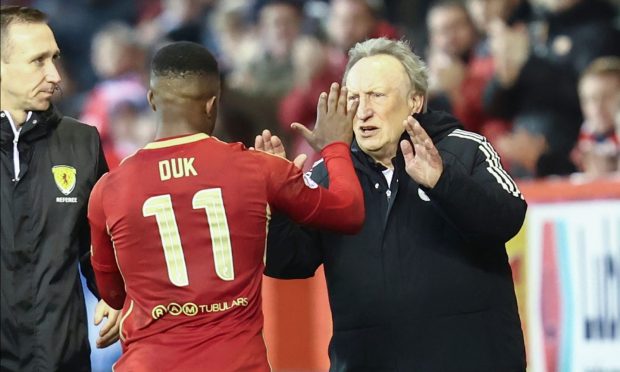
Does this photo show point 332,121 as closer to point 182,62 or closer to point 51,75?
point 182,62

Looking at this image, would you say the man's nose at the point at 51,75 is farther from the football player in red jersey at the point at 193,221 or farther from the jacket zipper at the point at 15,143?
the football player in red jersey at the point at 193,221

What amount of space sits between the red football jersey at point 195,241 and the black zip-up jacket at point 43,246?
40 centimetres

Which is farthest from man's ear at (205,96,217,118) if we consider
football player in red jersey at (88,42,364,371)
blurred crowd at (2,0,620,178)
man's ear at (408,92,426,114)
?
blurred crowd at (2,0,620,178)

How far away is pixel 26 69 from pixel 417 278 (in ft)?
5.72

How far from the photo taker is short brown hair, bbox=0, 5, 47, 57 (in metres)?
4.68

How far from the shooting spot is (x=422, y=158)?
15.2 ft

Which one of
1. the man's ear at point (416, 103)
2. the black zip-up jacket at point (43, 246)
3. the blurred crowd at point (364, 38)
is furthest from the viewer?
the blurred crowd at point (364, 38)

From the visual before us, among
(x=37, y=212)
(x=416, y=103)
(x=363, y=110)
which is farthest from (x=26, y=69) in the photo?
(x=416, y=103)

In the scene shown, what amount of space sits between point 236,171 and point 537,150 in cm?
520

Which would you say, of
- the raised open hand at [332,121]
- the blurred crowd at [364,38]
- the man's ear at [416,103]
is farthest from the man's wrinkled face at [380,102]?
the blurred crowd at [364,38]

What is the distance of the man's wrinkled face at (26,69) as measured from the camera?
15.4 feet

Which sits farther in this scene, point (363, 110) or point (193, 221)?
point (363, 110)

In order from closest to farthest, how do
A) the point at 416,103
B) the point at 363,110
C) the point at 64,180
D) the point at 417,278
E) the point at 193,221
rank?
the point at 193,221 < the point at 64,180 < the point at 417,278 < the point at 363,110 < the point at 416,103

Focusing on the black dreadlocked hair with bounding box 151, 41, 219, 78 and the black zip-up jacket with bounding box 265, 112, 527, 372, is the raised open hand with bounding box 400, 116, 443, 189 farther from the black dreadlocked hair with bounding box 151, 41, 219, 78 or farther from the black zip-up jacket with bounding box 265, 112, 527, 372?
the black dreadlocked hair with bounding box 151, 41, 219, 78
